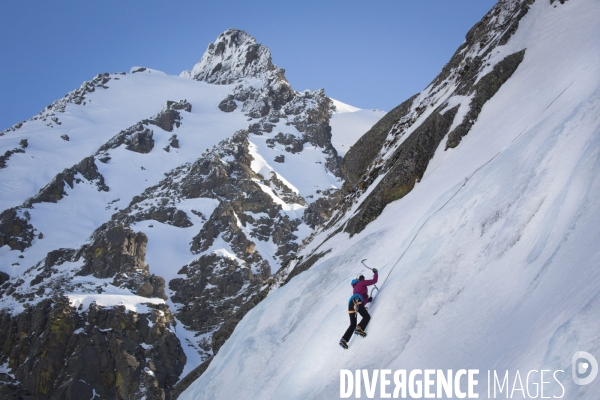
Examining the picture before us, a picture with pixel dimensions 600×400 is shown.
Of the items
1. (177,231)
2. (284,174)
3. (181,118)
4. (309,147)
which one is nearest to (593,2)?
(177,231)

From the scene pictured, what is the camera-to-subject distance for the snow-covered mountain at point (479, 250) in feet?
21.4

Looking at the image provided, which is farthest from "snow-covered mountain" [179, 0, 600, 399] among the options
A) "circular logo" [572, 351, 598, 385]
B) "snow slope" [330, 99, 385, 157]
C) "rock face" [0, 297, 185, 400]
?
"snow slope" [330, 99, 385, 157]

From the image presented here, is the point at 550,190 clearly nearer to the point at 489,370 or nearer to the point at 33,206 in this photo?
the point at 489,370

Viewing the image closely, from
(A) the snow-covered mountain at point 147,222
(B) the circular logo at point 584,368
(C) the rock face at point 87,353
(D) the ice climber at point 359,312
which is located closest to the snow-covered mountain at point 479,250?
(B) the circular logo at point 584,368

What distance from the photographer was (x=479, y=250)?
8852 mm

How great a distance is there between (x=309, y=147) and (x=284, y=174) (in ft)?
56.7

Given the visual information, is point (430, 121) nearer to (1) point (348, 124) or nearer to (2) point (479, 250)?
Result: (2) point (479, 250)

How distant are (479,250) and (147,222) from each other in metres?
81.1

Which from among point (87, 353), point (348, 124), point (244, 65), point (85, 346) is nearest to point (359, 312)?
point (87, 353)

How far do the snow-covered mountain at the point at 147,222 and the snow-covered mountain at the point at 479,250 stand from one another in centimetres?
652

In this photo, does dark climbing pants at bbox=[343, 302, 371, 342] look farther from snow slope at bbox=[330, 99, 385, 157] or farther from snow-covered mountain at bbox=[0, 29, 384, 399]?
snow slope at bbox=[330, 99, 385, 157]

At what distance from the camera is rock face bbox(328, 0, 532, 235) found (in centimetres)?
1697

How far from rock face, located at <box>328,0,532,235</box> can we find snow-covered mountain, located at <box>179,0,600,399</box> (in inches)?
3.4

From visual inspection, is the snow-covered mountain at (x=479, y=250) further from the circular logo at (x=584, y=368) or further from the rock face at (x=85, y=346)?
the rock face at (x=85, y=346)
